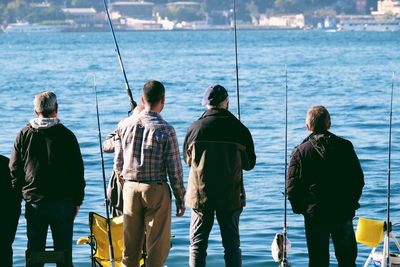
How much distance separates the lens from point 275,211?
47.1 feet

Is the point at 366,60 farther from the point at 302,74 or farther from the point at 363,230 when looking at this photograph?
the point at 363,230

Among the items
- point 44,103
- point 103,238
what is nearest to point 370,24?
point 103,238

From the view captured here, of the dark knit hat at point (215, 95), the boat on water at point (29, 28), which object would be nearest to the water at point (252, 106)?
the dark knit hat at point (215, 95)

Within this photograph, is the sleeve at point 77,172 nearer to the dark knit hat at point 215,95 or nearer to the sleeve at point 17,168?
the sleeve at point 17,168

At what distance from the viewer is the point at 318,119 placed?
6984mm

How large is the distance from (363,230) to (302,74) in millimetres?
41112

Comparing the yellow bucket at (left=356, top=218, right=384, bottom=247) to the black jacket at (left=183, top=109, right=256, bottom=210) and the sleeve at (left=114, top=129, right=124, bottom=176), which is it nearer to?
the black jacket at (left=183, top=109, right=256, bottom=210)

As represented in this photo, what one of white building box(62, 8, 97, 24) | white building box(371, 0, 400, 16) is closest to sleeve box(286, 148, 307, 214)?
white building box(62, 8, 97, 24)

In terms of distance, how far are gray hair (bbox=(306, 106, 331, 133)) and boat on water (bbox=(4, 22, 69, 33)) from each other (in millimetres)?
138940

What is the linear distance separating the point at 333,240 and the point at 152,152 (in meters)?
1.24

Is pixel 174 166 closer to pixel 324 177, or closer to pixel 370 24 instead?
pixel 324 177

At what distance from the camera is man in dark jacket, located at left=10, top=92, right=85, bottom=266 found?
698 centimetres

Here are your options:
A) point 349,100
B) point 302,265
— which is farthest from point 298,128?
point 302,265

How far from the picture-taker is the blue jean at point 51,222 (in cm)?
704
